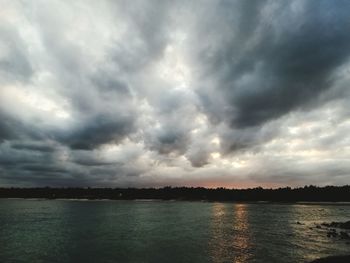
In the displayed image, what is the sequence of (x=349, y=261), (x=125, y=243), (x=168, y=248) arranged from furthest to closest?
1. (x=125, y=243)
2. (x=168, y=248)
3. (x=349, y=261)

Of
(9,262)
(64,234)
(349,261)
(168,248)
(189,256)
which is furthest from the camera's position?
(64,234)

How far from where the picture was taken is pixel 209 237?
238 ft

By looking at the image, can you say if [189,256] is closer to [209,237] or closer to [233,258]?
[233,258]

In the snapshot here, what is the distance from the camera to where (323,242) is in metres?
63.5

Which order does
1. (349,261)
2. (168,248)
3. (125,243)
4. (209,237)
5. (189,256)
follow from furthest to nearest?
(209,237), (125,243), (168,248), (189,256), (349,261)

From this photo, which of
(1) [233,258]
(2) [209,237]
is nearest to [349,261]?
(1) [233,258]

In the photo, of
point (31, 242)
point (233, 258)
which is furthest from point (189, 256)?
point (31, 242)

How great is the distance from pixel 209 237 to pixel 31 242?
3955cm

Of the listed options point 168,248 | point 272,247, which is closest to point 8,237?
point 168,248

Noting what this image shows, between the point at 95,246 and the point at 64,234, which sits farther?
the point at 64,234

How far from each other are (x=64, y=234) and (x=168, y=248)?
34841 mm

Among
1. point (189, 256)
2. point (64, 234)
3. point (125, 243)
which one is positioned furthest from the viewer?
point (64, 234)

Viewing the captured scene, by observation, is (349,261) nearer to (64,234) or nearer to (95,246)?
(95,246)

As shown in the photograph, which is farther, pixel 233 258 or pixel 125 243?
pixel 125 243
